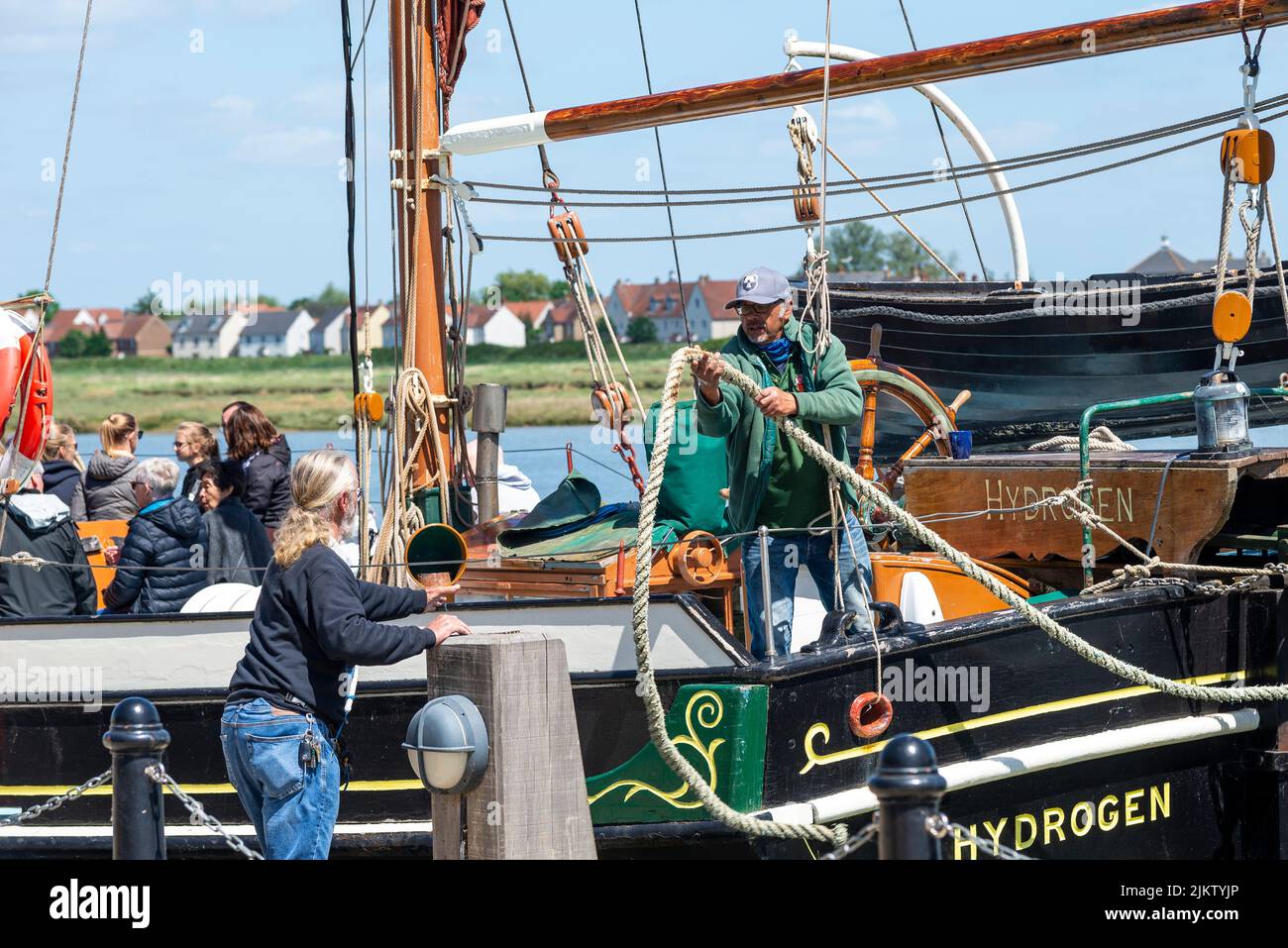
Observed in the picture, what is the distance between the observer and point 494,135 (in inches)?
305

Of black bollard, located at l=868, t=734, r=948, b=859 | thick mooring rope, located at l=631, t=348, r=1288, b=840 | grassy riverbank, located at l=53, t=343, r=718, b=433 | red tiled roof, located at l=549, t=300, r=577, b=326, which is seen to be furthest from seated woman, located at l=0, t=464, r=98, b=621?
red tiled roof, located at l=549, t=300, r=577, b=326

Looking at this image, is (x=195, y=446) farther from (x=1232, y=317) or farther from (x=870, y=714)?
(x=1232, y=317)

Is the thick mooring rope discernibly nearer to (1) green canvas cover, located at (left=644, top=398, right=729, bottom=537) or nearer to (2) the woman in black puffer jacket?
(1) green canvas cover, located at (left=644, top=398, right=729, bottom=537)

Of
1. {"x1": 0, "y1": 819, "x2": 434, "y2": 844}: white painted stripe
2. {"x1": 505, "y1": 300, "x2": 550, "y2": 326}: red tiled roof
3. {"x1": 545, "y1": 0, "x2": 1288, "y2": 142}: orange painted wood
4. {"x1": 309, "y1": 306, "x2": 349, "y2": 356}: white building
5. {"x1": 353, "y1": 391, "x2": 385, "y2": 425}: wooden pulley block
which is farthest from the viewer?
{"x1": 309, "y1": 306, "x2": 349, "y2": 356}: white building

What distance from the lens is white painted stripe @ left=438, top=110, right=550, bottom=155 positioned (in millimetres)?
7758

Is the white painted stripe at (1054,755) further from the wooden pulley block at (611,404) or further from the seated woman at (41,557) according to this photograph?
the seated woman at (41,557)

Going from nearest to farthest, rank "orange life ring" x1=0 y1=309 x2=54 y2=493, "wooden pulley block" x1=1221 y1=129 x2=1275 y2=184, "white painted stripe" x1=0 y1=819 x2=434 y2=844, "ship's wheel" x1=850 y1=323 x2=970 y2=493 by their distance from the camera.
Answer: "white painted stripe" x1=0 y1=819 x2=434 y2=844 < "wooden pulley block" x1=1221 y1=129 x2=1275 y2=184 < "orange life ring" x1=0 y1=309 x2=54 y2=493 < "ship's wheel" x1=850 y1=323 x2=970 y2=493

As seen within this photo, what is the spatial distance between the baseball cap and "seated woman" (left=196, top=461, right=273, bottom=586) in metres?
2.49

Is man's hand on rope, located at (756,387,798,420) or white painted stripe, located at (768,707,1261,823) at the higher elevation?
man's hand on rope, located at (756,387,798,420)

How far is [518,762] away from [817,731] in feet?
5.04

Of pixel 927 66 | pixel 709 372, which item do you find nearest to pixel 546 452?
pixel 927 66

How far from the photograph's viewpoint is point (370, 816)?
19.0ft
